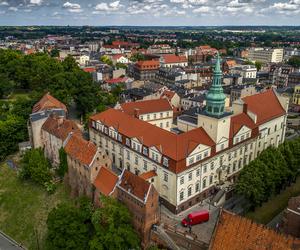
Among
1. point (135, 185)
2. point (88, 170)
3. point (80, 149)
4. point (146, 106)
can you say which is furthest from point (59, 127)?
point (146, 106)

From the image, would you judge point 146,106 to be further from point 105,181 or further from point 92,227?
point 92,227

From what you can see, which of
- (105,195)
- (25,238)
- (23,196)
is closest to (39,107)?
(23,196)

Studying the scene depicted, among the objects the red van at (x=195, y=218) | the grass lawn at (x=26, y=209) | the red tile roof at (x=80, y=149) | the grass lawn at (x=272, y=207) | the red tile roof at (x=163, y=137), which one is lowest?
the grass lawn at (x=26, y=209)

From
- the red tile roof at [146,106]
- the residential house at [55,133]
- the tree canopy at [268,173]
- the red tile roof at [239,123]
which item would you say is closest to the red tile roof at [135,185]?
the tree canopy at [268,173]

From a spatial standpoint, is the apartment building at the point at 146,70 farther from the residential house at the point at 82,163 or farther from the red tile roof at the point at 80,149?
the red tile roof at the point at 80,149

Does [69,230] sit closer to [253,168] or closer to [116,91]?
[253,168]

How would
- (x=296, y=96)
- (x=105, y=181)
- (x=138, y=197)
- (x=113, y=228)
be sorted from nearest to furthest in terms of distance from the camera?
(x=113, y=228) < (x=138, y=197) < (x=105, y=181) < (x=296, y=96)

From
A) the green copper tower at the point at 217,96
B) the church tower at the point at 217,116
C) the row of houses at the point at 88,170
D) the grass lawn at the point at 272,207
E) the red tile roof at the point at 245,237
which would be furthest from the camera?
the church tower at the point at 217,116
